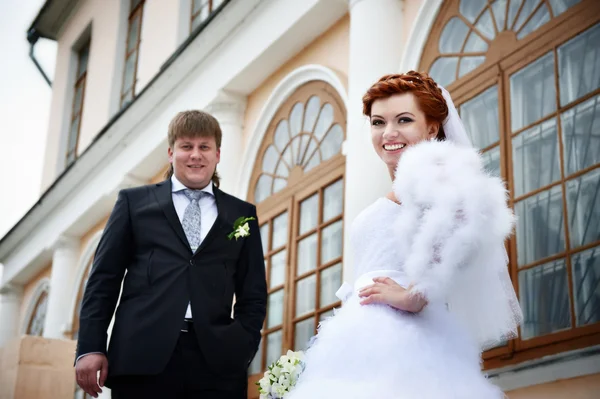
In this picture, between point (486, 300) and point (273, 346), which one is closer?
point (486, 300)

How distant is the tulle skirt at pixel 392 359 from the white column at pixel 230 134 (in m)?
5.79

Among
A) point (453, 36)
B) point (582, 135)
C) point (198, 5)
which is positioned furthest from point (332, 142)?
point (198, 5)

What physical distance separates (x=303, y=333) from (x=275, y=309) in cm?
58

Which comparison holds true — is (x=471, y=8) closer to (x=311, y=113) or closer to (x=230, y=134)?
(x=311, y=113)

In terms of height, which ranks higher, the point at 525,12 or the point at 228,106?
the point at 228,106

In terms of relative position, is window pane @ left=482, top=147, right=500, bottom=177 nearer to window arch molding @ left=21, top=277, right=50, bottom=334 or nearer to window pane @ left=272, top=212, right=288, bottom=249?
window pane @ left=272, top=212, right=288, bottom=249

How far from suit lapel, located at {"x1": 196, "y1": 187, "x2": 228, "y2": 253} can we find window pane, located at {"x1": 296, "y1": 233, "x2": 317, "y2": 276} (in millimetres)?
3450

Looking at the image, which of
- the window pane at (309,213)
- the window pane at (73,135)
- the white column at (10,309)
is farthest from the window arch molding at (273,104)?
the white column at (10,309)

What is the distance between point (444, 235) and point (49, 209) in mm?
11582

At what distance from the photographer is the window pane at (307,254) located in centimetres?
720

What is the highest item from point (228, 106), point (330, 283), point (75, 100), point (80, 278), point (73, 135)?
point (75, 100)

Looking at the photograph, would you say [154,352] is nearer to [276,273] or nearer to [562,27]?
[562,27]

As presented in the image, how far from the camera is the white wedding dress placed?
2488 mm

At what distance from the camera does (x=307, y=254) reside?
287 inches
